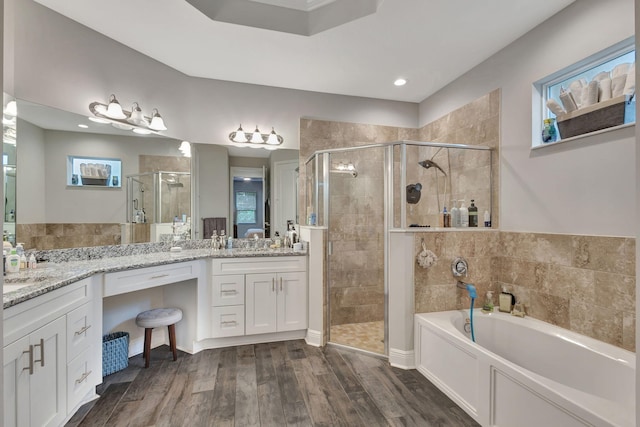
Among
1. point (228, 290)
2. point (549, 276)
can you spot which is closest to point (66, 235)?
point (228, 290)

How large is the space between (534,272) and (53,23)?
4071 mm

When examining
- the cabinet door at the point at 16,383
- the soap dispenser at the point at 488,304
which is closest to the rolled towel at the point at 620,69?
the soap dispenser at the point at 488,304

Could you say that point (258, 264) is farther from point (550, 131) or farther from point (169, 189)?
point (550, 131)

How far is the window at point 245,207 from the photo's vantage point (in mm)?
3123

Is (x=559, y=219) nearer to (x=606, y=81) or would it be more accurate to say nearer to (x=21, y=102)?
(x=606, y=81)

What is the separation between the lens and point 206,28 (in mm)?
2238

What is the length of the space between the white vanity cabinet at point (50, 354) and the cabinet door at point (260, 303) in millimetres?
1139

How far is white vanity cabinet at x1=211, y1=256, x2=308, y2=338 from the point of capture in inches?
105

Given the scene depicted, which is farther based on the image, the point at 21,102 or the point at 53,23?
the point at 53,23

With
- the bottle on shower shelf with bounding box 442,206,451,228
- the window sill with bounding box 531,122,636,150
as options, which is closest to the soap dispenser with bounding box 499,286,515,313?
the bottle on shower shelf with bounding box 442,206,451,228

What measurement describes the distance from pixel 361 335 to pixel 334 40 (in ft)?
9.06

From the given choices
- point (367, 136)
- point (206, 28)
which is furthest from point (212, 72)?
point (367, 136)

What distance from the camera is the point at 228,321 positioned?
8.81ft

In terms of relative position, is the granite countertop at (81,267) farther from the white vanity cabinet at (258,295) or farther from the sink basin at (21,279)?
the white vanity cabinet at (258,295)
